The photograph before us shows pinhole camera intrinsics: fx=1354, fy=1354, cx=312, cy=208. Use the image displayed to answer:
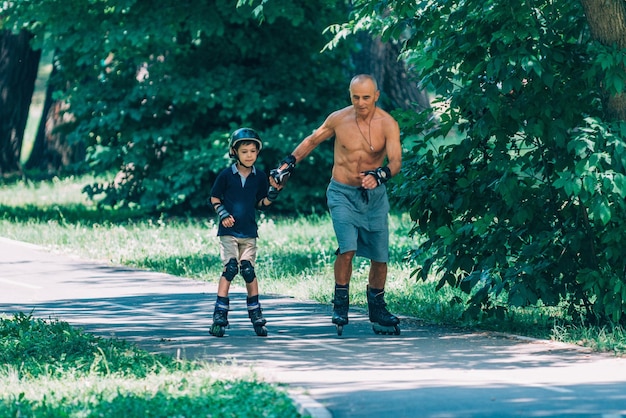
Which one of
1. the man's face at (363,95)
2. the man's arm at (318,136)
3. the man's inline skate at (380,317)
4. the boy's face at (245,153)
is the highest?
the man's face at (363,95)

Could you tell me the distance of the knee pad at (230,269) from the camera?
36.8 ft

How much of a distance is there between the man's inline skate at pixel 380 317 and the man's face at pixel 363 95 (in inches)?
61.0

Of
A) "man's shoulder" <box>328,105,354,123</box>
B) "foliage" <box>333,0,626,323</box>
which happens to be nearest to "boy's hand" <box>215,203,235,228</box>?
"man's shoulder" <box>328,105,354,123</box>

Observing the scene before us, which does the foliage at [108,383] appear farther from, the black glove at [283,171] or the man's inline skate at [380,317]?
the man's inline skate at [380,317]

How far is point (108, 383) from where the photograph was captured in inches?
348

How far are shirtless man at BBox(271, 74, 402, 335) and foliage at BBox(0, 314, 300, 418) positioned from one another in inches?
75.2

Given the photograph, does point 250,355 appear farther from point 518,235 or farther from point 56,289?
point 56,289

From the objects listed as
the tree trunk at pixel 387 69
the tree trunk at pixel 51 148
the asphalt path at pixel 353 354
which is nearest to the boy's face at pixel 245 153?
the asphalt path at pixel 353 354

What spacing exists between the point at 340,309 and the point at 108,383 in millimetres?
2801

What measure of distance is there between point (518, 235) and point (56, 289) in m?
5.89

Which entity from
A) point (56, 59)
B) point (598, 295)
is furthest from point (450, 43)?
point (56, 59)

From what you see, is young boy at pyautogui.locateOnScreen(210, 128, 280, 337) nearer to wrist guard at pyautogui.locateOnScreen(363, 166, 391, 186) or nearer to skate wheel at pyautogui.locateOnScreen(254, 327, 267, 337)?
skate wheel at pyautogui.locateOnScreen(254, 327, 267, 337)

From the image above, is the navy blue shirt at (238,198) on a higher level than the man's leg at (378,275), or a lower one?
higher

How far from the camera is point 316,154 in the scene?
23.0 metres
